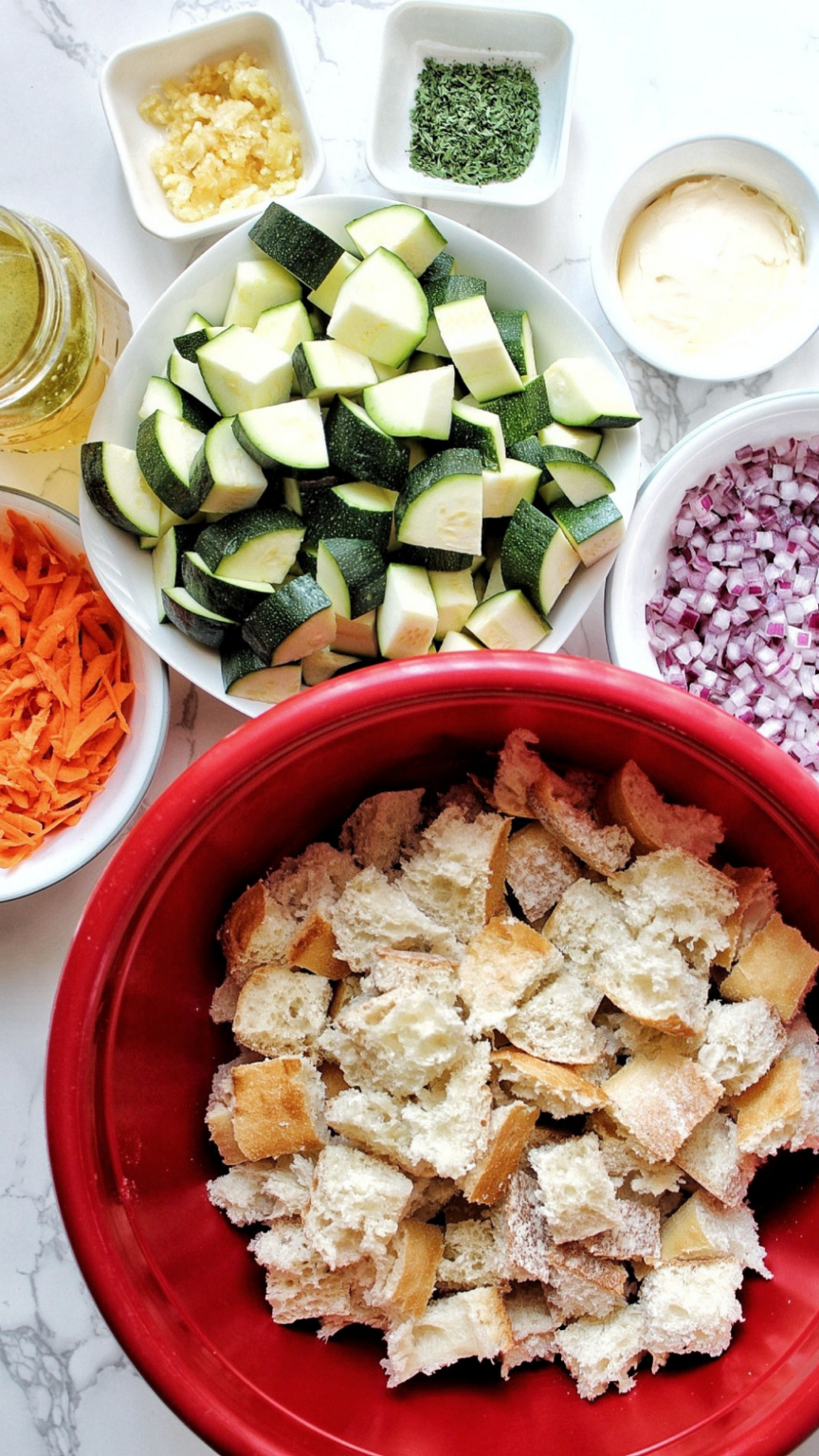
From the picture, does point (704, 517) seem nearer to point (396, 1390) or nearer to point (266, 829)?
point (266, 829)

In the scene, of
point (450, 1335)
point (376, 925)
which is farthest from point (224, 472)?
point (450, 1335)

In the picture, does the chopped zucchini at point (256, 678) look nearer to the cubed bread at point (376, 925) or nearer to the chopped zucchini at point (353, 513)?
the chopped zucchini at point (353, 513)

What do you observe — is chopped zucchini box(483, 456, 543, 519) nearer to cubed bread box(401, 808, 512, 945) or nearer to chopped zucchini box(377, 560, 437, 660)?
chopped zucchini box(377, 560, 437, 660)

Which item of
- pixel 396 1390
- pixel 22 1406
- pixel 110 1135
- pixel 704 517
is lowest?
pixel 22 1406

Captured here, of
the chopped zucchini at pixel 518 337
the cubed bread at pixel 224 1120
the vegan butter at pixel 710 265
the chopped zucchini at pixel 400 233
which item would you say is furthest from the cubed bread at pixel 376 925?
the vegan butter at pixel 710 265

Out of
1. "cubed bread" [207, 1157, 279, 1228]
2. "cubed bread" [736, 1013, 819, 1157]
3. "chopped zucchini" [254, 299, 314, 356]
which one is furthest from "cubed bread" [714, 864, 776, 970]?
"chopped zucchini" [254, 299, 314, 356]

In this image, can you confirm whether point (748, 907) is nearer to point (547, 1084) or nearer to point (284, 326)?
point (547, 1084)

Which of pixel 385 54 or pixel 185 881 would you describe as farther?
pixel 385 54

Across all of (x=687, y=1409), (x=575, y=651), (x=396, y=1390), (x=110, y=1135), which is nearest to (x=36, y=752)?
(x=110, y=1135)
